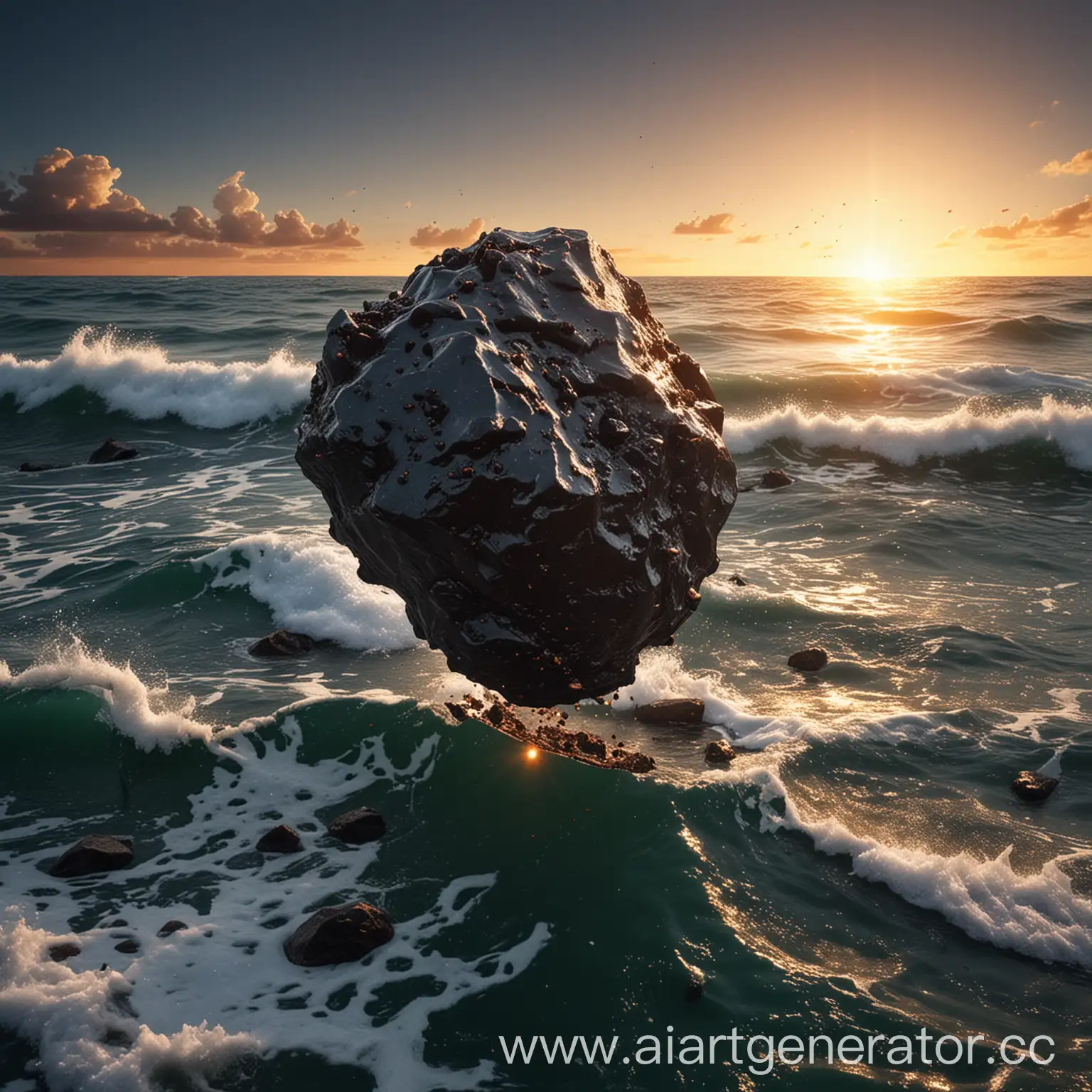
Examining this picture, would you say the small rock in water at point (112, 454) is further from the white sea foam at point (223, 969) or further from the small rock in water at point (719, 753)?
the small rock in water at point (719, 753)

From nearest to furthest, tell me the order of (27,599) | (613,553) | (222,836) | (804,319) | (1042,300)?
(613,553) < (222,836) < (27,599) < (804,319) < (1042,300)

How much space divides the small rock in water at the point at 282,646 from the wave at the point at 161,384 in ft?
47.4

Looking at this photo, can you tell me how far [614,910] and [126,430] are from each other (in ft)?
67.9

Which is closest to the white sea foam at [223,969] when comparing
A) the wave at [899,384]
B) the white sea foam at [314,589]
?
the white sea foam at [314,589]

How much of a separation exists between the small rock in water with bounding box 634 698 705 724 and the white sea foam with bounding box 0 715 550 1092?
2.66m

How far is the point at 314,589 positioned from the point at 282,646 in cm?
140

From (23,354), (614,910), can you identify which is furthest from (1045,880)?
(23,354)

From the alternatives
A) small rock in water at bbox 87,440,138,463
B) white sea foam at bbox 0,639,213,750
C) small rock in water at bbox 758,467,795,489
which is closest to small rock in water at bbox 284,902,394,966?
white sea foam at bbox 0,639,213,750

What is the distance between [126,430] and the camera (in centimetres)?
2222

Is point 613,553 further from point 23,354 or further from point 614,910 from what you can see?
point 23,354

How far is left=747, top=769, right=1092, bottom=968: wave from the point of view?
5523mm

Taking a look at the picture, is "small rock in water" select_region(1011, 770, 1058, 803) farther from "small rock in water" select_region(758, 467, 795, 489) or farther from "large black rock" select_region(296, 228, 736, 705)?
"small rock in water" select_region(758, 467, 795, 489)

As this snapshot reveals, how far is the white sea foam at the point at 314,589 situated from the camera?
10.1 meters

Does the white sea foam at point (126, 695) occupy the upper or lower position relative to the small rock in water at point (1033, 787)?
upper
